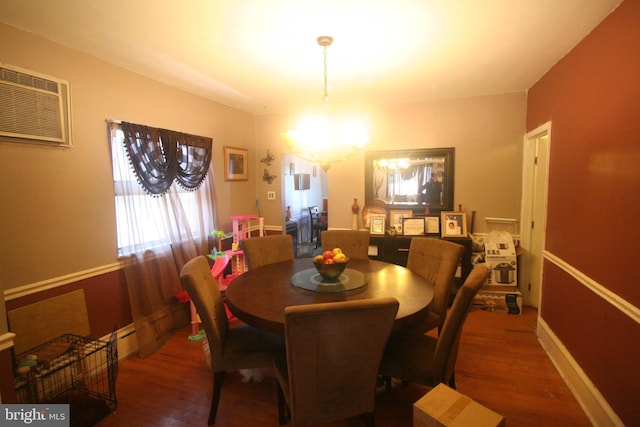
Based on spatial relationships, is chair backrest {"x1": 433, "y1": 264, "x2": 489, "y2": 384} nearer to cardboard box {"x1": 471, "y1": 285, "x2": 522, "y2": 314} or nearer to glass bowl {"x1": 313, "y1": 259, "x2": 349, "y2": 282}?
glass bowl {"x1": 313, "y1": 259, "x2": 349, "y2": 282}

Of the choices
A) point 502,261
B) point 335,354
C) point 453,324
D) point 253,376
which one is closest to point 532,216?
point 502,261

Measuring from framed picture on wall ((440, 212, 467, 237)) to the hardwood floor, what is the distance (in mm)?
1267

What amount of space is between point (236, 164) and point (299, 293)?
2665 millimetres

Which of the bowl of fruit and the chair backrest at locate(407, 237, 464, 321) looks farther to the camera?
the chair backrest at locate(407, 237, 464, 321)

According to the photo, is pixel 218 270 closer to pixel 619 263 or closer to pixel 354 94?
pixel 354 94

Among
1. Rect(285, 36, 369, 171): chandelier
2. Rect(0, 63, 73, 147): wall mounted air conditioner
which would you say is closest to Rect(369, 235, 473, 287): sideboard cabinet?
Rect(285, 36, 369, 171): chandelier

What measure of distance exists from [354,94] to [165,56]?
199cm

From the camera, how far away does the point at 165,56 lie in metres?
2.46

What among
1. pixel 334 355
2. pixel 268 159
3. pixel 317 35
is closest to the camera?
pixel 334 355

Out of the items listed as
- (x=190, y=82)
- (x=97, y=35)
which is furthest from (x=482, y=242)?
(x=97, y=35)

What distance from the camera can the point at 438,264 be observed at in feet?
8.04

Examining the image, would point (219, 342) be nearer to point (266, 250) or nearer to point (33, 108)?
point (266, 250)

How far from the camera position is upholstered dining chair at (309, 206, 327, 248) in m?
6.78

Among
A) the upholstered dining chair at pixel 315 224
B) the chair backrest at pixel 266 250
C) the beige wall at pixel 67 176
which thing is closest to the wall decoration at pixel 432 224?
the chair backrest at pixel 266 250
